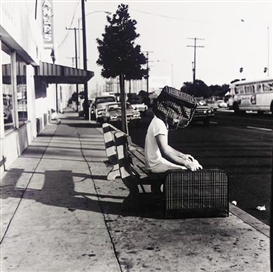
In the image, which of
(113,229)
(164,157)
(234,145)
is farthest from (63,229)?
(234,145)

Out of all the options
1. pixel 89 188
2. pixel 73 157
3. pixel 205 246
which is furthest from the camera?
pixel 73 157

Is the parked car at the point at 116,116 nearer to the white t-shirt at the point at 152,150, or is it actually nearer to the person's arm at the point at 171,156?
the white t-shirt at the point at 152,150

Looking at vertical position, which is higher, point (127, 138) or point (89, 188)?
point (127, 138)

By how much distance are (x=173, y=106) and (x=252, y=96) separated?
28967 mm

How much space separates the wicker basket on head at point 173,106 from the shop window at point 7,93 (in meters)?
5.79

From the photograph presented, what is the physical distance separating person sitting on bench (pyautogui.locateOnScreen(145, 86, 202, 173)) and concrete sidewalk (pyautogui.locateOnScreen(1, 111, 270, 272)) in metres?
0.60

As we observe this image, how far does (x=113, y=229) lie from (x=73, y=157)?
19.4 feet

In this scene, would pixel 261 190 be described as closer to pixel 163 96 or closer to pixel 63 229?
pixel 163 96

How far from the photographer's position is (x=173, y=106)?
508 centimetres

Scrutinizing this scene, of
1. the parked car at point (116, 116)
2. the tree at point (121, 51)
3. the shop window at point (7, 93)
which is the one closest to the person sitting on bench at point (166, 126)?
the shop window at point (7, 93)

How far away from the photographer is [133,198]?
17.1 ft

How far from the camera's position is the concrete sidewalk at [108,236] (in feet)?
12.0

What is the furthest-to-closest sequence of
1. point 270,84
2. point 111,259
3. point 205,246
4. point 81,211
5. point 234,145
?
point 270,84
point 234,145
point 81,211
point 205,246
point 111,259

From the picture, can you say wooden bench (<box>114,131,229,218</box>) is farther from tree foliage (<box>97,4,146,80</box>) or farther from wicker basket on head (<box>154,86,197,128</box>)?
tree foliage (<box>97,4,146,80</box>)
